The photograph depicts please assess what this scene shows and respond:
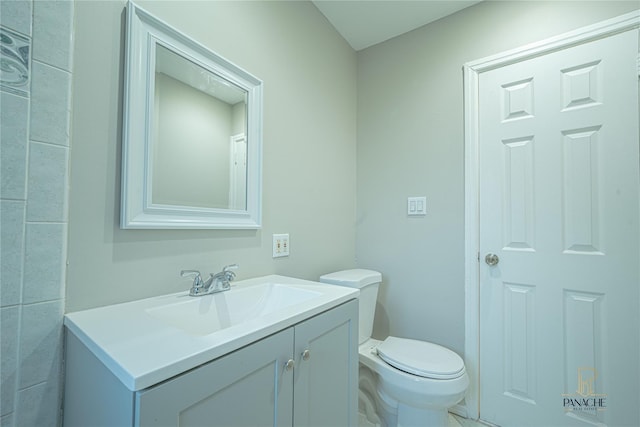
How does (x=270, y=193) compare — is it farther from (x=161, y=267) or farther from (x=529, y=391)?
(x=529, y=391)

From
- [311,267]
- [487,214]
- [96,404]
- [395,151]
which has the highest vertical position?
[395,151]

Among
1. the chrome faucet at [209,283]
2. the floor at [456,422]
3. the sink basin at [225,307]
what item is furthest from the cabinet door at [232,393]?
the floor at [456,422]

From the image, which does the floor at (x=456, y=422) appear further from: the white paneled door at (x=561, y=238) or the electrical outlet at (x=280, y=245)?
the electrical outlet at (x=280, y=245)

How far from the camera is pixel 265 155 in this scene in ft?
4.51

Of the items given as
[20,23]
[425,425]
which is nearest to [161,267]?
[20,23]

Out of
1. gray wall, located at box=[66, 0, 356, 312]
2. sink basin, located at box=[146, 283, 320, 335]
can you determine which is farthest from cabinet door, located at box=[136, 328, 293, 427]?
gray wall, located at box=[66, 0, 356, 312]

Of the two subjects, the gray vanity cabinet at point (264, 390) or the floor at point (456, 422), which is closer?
the gray vanity cabinet at point (264, 390)

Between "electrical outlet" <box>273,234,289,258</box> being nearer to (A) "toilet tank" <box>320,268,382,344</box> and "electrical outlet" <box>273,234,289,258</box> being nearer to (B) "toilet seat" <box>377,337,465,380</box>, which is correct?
(A) "toilet tank" <box>320,268,382,344</box>

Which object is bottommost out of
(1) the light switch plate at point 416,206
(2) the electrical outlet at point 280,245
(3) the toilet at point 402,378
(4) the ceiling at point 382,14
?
(3) the toilet at point 402,378

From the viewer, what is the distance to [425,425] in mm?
1320

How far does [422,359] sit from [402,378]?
0.47 feet

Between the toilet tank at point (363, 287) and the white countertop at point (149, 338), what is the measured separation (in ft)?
2.06

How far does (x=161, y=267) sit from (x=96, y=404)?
45cm

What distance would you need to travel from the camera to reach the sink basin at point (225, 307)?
89 centimetres
